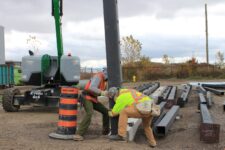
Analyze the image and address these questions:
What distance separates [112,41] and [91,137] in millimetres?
2376

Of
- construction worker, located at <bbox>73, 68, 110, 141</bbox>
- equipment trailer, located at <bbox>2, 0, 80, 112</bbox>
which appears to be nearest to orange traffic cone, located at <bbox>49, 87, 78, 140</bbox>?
construction worker, located at <bbox>73, 68, 110, 141</bbox>

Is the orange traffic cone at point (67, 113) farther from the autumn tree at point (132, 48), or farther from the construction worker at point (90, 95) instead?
the autumn tree at point (132, 48)

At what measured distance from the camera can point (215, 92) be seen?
65.2 ft

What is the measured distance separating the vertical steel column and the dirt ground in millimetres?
1375

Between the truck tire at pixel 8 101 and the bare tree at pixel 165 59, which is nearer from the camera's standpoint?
the truck tire at pixel 8 101

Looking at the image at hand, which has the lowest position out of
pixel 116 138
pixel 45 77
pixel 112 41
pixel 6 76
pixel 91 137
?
pixel 91 137

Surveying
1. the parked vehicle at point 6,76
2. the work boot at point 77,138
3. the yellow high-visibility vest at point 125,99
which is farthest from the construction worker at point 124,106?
the parked vehicle at point 6,76

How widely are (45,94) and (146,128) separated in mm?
6453

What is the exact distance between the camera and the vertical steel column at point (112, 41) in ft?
27.2

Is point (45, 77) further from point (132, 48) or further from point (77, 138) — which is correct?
point (132, 48)

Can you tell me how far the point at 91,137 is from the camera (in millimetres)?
9234

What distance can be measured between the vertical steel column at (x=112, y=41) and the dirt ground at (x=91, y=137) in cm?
138

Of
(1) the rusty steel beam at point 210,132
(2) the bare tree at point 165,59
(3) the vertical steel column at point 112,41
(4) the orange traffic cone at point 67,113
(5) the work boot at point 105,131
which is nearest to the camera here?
(3) the vertical steel column at point 112,41

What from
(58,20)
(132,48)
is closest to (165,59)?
(132,48)
